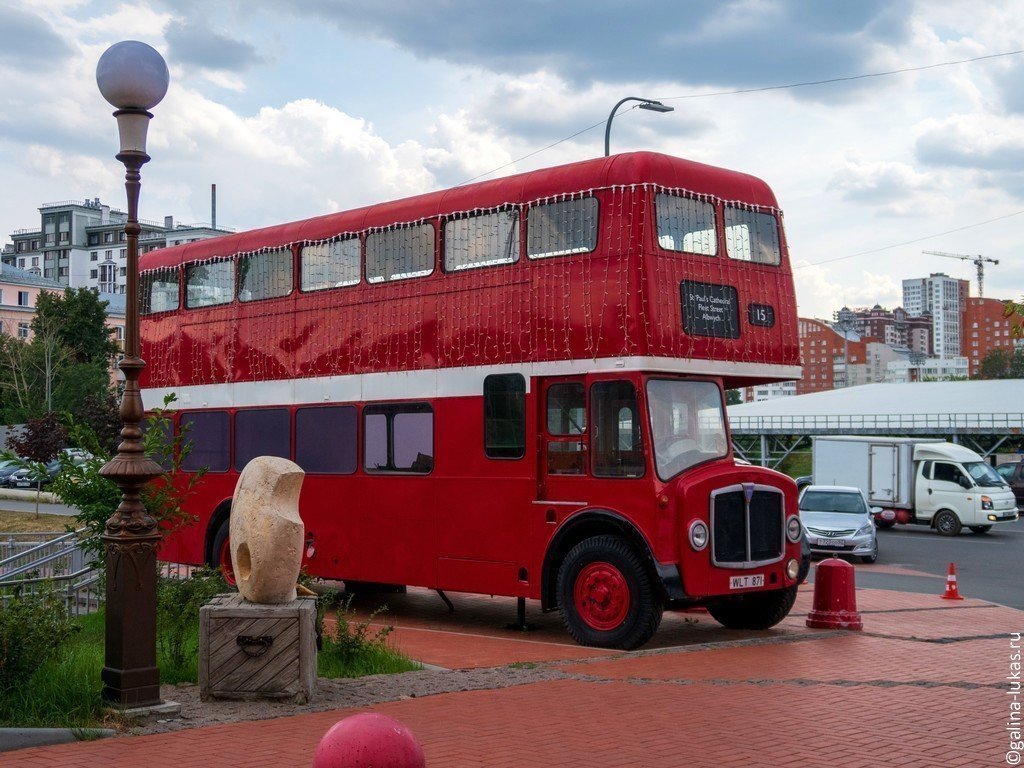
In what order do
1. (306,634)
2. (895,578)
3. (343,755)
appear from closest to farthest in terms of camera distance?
(343,755) < (306,634) < (895,578)

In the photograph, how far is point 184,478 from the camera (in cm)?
1842

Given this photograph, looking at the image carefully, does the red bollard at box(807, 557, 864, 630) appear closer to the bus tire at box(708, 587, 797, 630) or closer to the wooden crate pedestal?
the bus tire at box(708, 587, 797, 630)

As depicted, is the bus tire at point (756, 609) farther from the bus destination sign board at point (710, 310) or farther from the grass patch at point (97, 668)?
the grass patch at point (97, 668)

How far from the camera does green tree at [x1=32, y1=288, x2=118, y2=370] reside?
75.5 metres

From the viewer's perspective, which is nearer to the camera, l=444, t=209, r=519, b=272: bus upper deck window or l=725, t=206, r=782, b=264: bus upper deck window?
l=725, t=206, r=782, b=264: bus upper deck window

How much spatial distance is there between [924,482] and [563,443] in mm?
23084

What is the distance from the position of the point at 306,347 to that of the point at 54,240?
137941mm

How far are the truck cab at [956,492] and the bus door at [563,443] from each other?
74.3ft

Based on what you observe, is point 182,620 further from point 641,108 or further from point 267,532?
point 641,108

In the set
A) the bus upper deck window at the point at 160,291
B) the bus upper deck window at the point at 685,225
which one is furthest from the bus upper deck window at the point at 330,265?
the bus upper deck window at the point at 685,225

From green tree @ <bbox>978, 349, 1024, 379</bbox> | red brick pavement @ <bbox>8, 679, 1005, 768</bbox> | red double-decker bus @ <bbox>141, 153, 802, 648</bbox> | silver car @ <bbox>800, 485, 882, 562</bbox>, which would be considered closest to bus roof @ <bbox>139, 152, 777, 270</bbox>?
red double-decker bus @ <bbox>141, 153, 802, 648</bbox>

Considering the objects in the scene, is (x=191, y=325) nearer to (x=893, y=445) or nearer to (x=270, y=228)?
(x=270, y=228)

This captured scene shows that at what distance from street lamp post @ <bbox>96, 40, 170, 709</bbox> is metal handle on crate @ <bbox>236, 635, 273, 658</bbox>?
2.08 feet

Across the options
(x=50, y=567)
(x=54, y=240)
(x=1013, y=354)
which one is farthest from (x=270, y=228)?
(x=1013, y=354)
